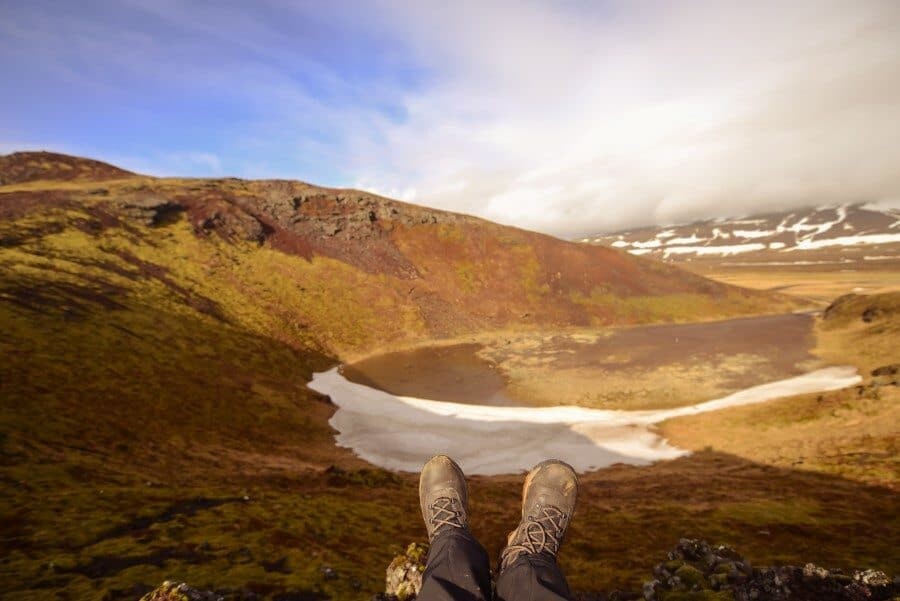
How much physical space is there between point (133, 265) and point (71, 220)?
11.4 meters

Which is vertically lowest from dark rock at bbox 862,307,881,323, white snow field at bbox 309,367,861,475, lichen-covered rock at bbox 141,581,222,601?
white snow field at bbox 309,367,861,475

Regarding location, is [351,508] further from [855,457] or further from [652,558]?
[855,457]

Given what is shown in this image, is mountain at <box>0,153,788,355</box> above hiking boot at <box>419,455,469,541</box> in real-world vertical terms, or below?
above

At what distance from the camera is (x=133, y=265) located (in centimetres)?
5084

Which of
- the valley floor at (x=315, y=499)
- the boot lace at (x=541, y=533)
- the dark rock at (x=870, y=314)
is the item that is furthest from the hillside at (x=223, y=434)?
the dark rock at (x=870, y=314)

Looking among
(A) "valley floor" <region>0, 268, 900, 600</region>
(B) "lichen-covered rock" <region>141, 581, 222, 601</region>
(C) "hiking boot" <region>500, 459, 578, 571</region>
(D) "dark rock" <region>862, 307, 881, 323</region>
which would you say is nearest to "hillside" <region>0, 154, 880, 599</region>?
(A) "valley floor" <region>0, 268, 900, 600</region>

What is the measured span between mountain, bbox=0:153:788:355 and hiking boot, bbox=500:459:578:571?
38647 millimetres

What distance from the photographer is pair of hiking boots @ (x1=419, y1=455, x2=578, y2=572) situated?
693 centimetres

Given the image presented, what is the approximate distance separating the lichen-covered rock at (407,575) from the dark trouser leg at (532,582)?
2.05m

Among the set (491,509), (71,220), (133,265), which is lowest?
(491,509)

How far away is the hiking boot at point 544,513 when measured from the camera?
671 centimetres

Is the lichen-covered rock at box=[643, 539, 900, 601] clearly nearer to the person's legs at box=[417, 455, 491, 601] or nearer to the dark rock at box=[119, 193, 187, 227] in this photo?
the person's legs at box=[417, 455, 491, 601]

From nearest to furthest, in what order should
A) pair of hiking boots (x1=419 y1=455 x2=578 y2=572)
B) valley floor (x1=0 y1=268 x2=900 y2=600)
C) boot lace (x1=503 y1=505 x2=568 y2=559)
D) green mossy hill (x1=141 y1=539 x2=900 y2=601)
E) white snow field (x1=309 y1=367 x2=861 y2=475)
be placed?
1. green mossy hill (x1=141 y1=539 x2=900 y2=601)
2. boot lace (x1=503 y1=505 x2=568 y2=559)
3. pair of hiking boots (x1=419 y1=455 x2=578 y2=572)
4. valley floor (x1=0 y1=268 x2=900 y2=600)
5. white snow field (x1=309 y1=367 x2=861 y2=475)

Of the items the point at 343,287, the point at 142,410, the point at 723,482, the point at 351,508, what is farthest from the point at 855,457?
the point at 343,287
